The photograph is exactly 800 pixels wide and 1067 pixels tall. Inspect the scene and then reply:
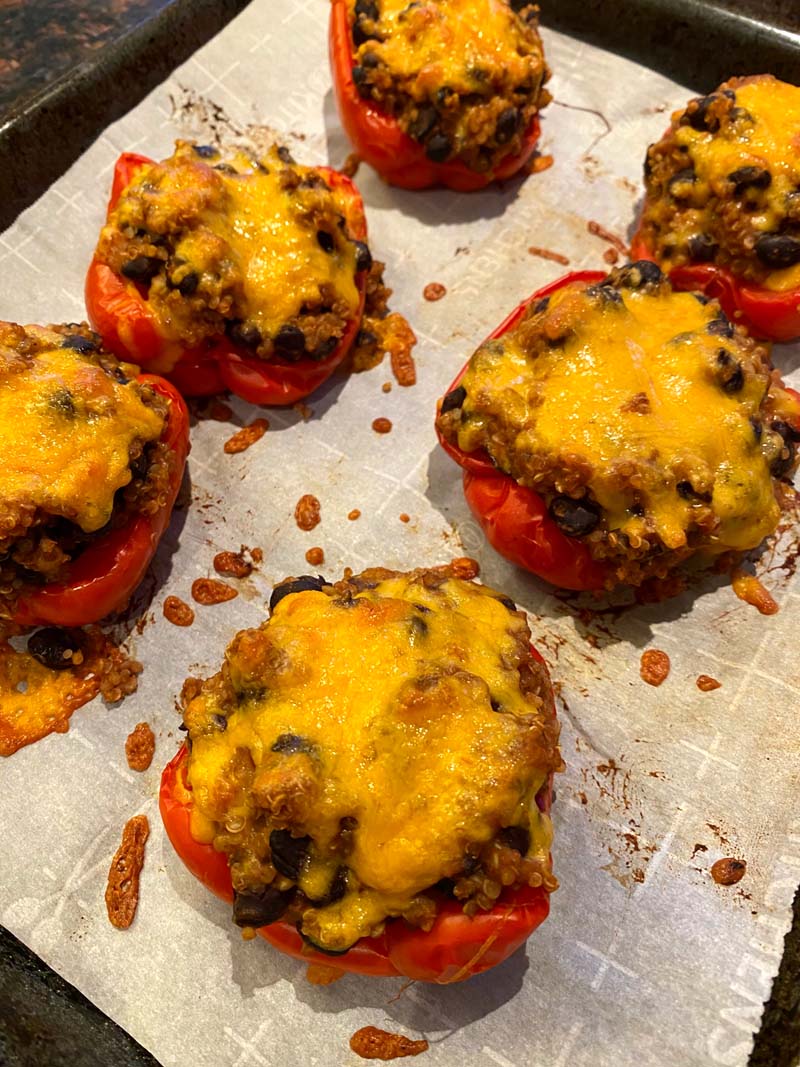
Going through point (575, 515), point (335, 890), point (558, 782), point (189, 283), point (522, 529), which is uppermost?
point (189, 283)

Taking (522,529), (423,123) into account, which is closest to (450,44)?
(423,123)

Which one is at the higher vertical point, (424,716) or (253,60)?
(253,60)

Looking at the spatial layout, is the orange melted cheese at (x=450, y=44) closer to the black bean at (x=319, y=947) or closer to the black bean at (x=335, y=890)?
the black bean at (x=335, y=890)

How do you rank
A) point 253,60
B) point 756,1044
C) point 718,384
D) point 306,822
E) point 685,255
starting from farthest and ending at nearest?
point 253,60
point 685,255
point 718,384
point 756,1044
point 306,822

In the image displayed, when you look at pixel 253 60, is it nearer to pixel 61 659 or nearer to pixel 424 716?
pixel 61 659

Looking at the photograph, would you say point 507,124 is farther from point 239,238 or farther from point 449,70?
point 239,238

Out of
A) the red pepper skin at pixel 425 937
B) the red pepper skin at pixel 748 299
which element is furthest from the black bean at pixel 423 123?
the red pepper skin at pixel 425 937

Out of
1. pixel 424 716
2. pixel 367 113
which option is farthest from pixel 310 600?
pixel 367 113
